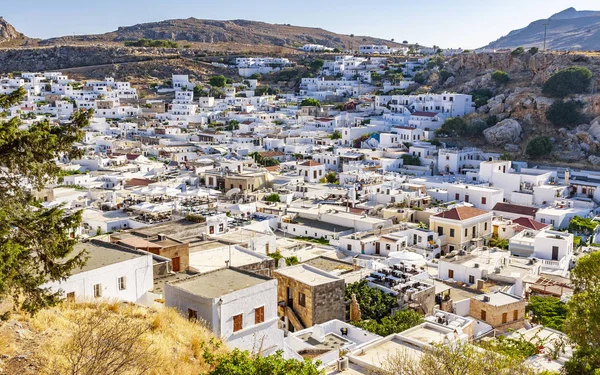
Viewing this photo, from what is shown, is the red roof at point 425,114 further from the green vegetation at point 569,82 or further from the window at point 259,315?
the window at point 259,315

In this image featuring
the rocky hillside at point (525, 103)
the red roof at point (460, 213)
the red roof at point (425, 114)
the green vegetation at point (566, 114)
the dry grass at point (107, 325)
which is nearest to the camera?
the dry grass at point (107, 325)

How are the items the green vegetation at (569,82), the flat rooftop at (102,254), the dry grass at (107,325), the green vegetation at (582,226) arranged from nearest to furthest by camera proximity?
the dry grass at (107,325) → the flat rooftop at (102,254) → the green vegetation at (582,226) → the green vegetation at (569,82)

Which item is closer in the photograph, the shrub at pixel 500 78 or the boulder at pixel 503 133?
the boulder at pixel 503 133

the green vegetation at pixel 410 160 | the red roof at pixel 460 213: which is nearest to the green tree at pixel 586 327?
the red roof at pixel 460 213

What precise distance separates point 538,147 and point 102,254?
38.8m

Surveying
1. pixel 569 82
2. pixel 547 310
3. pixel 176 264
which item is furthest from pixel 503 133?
pixel 176 264

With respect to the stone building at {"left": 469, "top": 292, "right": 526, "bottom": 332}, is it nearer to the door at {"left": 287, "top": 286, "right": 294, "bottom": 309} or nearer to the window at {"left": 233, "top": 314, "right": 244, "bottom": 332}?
the door at {"left": 287, "top": 286, "right": 294, "bottom": 309}

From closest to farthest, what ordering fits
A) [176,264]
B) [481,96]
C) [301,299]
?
[301,299]
[176,264]
[481,96]

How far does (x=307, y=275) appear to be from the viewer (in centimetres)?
1512

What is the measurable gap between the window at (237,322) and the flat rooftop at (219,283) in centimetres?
45

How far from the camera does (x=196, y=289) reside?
36.1 feet

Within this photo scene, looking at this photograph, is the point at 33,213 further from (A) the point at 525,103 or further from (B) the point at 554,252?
(A) the point at 525,103

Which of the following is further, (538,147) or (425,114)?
(425,114)

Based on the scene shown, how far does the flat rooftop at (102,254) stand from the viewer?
12.2 meters
